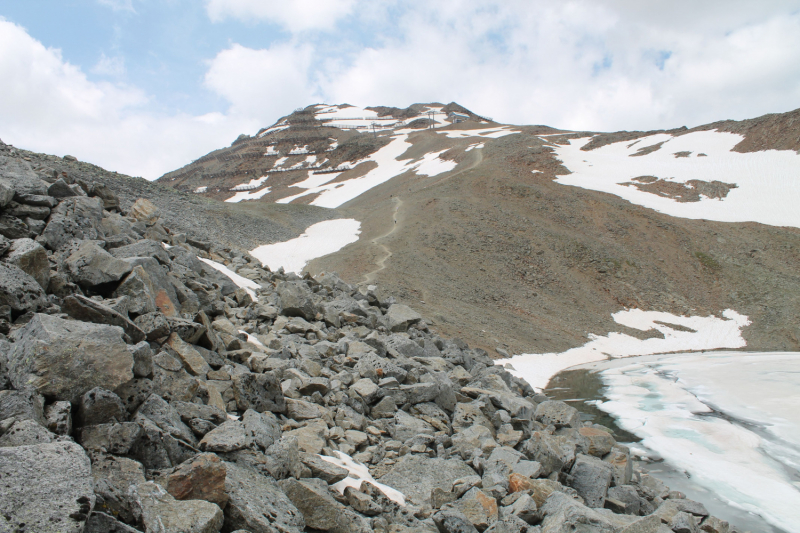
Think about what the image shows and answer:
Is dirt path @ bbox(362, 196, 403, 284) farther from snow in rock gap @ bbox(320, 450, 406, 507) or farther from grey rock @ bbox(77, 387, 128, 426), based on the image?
grey rock @ bbox(77, 387, 128, 426)

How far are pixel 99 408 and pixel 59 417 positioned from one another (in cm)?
36

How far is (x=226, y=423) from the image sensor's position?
5.87 m

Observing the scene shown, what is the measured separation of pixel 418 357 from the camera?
45.4ft

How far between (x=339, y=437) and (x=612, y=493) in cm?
532

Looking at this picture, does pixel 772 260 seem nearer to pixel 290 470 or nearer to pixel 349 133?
pixel 290 470

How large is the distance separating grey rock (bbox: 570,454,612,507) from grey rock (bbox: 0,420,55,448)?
8320mm

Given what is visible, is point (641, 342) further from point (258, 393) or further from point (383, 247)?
point (258, 393)

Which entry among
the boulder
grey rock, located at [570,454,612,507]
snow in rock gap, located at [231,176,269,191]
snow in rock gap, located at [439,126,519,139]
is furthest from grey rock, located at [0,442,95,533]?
snow in rock gap, located at [231,176,269,191]

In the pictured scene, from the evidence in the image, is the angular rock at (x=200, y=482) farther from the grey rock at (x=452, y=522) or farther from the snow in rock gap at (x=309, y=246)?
the snow in rock gap at (x=309, y=246)

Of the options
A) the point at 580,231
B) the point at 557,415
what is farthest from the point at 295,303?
the point at 580,231

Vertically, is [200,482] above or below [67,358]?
below

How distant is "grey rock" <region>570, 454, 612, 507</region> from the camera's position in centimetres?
854

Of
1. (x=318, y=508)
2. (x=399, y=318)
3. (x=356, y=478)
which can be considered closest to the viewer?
(x=318, y=508)

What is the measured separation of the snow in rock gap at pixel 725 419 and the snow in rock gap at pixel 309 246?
2033 centimetres
